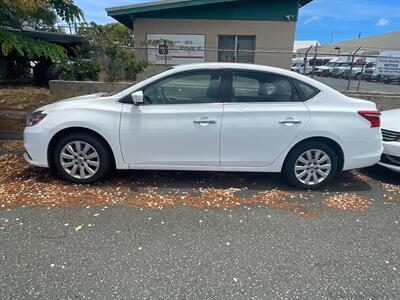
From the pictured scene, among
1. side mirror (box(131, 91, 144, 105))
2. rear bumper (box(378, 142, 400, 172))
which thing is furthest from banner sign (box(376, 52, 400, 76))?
side mirror (box(131, 91, 144, 105))

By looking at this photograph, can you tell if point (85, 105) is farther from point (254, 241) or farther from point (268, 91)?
point (254, 241)

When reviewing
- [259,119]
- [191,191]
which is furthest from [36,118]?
[259,119]

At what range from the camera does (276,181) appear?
456cm

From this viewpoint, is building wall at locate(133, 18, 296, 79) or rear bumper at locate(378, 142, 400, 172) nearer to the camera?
rear bumper at locate(378, 142, 400, 172)

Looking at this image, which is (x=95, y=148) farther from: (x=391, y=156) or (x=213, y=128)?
(x=391, y=156)

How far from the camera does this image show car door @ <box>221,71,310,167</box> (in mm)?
4043

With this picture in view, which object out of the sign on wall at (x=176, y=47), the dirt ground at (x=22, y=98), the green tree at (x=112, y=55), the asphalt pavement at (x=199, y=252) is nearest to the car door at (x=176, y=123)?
the asphalt pavement at (x=199, y=252)

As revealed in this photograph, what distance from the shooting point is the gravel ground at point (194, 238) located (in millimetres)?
2445

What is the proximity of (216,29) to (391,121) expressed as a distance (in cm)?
957

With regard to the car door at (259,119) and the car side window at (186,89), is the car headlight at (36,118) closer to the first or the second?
the car side window at (186,89)

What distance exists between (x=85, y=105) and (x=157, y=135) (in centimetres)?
103

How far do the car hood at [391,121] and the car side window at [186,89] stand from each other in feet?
9.23

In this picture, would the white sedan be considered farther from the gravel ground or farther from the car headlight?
the gravel ground

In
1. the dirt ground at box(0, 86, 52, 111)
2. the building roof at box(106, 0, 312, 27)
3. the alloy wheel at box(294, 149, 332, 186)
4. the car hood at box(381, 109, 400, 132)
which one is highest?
the building roof at box(106, 0, 312, 27)
